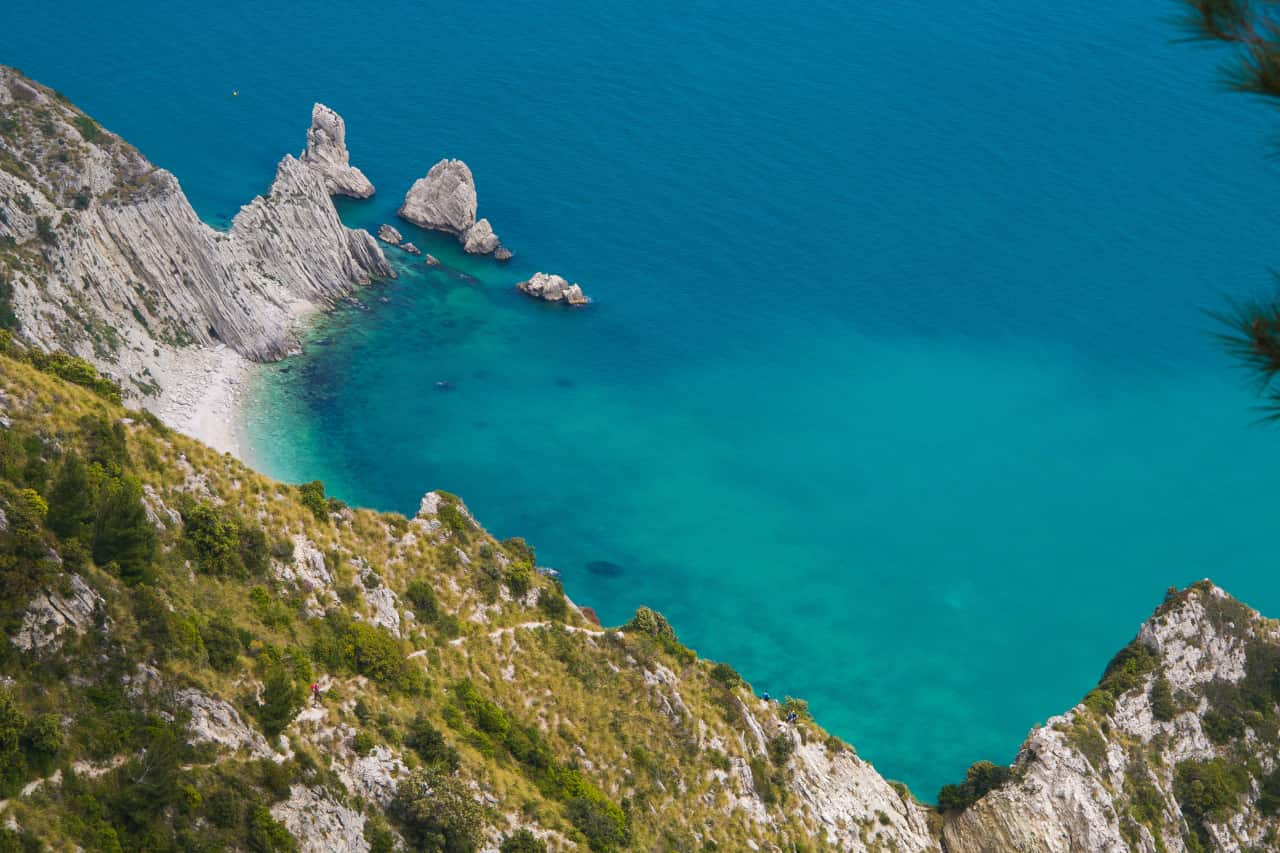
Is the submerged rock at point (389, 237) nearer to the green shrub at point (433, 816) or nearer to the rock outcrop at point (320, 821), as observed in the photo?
the green shrub at point (433, 816)

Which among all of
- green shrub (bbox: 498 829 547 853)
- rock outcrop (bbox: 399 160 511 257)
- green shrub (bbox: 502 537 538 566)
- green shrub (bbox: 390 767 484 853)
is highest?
rock outcrop (bbox: 399 160 511 257)

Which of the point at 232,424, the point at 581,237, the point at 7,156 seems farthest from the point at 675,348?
the point at 7,156

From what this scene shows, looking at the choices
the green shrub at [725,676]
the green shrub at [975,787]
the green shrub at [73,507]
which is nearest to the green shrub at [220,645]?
the green shrub at [73,507]

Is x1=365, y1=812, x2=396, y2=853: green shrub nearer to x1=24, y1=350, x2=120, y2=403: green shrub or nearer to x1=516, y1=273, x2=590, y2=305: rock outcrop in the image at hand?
x1=24, y1=350, x2=120, y2=403: green shrub

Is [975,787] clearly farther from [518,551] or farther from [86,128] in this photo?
[86,128]

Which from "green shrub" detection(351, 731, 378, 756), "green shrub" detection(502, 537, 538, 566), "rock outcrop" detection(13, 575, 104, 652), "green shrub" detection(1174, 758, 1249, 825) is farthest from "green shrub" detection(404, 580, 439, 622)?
"green shrub" detection(1174, 758, 1249, 825)

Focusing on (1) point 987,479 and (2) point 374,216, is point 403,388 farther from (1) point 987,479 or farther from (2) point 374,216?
(1) point 987,479
